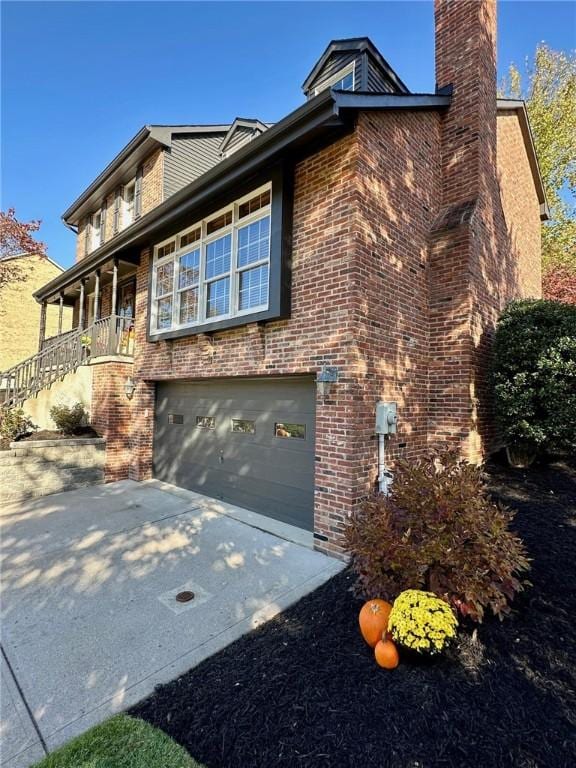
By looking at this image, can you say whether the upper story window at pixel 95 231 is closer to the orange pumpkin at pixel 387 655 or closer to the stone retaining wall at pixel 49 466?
the stone retaining wall at pixel 49 466

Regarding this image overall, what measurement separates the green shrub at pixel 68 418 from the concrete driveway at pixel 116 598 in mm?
2174

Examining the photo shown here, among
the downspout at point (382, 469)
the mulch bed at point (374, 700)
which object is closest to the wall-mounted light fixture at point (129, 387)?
the downspout at point (382, 469)

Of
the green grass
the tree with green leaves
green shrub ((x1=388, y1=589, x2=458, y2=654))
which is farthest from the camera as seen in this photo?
the tree with green leaves

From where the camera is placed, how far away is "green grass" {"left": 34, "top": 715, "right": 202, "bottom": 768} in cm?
190

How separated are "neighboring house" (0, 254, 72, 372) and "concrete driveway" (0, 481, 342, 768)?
15.2 m

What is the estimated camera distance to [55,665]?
8.84 ft

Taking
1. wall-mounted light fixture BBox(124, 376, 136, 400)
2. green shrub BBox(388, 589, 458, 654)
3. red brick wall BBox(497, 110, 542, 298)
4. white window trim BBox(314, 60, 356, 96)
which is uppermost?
white window trim BBox(314, 60, 356, 96)

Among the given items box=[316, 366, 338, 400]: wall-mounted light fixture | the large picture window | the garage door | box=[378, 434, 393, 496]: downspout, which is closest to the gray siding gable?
the large picture window

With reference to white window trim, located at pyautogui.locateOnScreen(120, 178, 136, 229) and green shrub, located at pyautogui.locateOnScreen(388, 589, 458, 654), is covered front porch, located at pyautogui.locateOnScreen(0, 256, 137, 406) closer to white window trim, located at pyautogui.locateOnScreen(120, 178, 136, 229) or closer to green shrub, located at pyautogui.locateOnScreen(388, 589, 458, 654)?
white window trim, located at pyautogui.locateOnScreen(120, 178, 136, 229)

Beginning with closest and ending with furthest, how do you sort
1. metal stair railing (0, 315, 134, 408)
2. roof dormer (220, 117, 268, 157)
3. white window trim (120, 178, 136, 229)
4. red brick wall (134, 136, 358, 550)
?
red brick wall (134, 136, 358, 550) → metal stair railing (0, 315, 134, 408) → roof dormer (220, 117, 268, 157) → white window trim (120, 178, 136, 229)

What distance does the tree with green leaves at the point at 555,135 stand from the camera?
14.4 m

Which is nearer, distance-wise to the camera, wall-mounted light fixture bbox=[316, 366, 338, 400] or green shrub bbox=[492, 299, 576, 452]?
wall-mounted light fixture bbox=[316, 366, 338, 400]

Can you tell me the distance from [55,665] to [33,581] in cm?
155

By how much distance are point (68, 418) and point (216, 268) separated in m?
4.66
